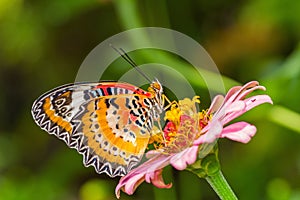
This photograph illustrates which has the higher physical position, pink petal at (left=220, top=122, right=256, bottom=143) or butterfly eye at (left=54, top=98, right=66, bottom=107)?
pink petal at (left=220, top=122, right=256, bottom=143)

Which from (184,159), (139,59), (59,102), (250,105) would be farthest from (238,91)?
(139,59)

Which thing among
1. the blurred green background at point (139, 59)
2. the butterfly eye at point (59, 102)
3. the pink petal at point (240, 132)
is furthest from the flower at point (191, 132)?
the blurred green background at point (139, 59)

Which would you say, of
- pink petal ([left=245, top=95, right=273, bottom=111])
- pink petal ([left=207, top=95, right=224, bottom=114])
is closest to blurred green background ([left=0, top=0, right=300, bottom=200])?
pink petal ([left=207, top=95, right=224, bottom=114])

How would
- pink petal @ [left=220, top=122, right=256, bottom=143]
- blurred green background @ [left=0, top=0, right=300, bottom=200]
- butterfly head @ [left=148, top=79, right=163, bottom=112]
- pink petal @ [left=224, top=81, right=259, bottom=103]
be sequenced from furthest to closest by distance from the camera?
blurred green background @ [left=0, top=0, right=300, bottom=200]
butterfly head @ [left=148, top=79, right=163, bottom=112]
pink petal @ [left=224, top=81, right=259, bottom=103]
pink petal @ [left=220, top=122, right=256, bottom=143]

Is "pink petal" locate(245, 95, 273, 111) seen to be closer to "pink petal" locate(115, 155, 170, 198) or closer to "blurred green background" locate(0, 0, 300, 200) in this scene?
"pink petal" locate(115, 155, 170, 198)

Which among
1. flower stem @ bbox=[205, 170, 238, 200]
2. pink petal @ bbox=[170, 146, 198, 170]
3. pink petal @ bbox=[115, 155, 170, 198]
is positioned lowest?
flower stem @ bbox=[205, 170, 238, 200]

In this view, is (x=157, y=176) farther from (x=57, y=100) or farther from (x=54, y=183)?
(x=54, y=183)

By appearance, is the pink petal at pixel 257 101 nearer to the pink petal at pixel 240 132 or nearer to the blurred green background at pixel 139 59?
the pink petal at pixel 240 132
